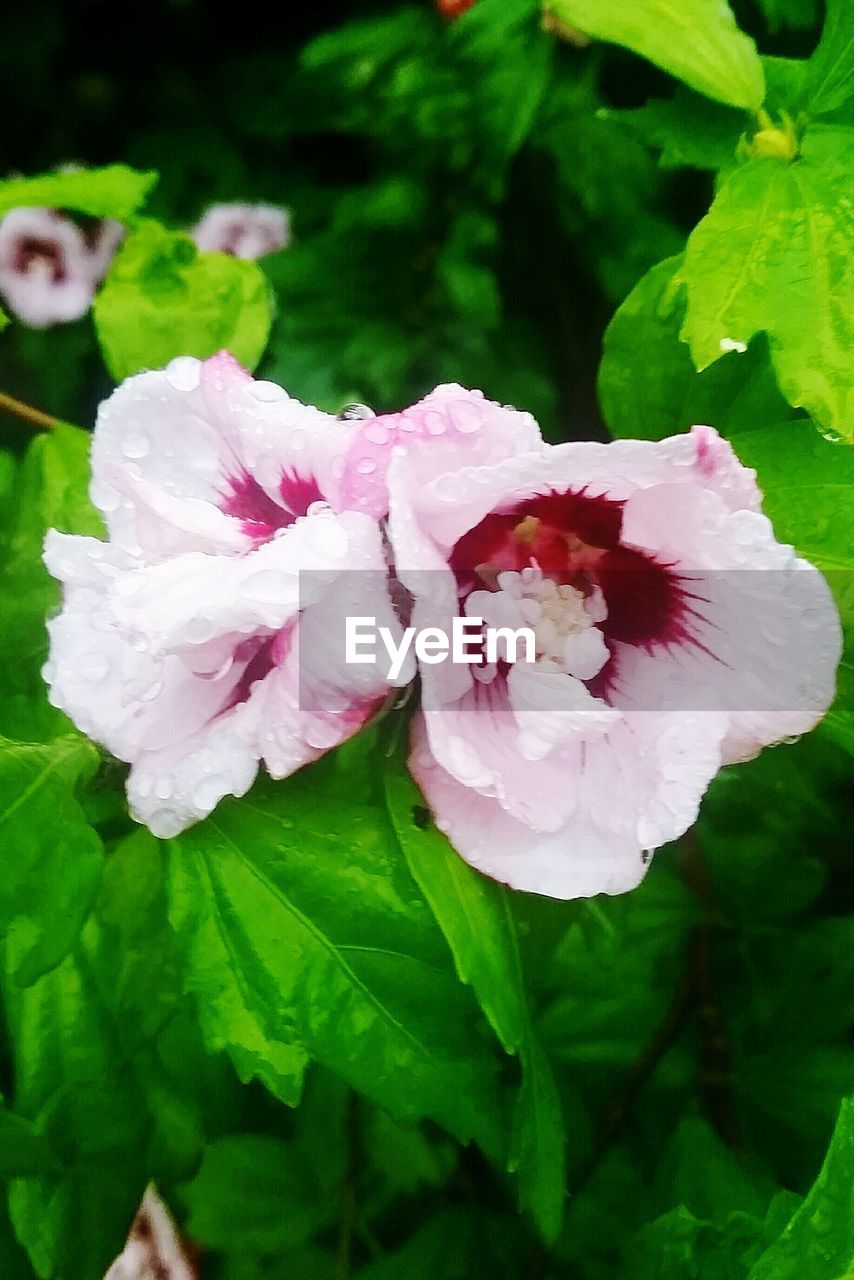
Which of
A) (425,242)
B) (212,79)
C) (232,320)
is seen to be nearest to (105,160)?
(212,79)

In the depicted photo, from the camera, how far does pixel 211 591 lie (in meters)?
0.39

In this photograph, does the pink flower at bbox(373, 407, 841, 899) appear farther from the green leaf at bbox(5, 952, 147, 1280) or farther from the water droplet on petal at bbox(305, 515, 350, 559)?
the green leaf at bbox(5, 952, 147, 1280)

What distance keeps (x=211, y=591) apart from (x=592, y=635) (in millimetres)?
171

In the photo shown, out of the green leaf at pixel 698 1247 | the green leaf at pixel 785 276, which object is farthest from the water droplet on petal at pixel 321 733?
the green leaf at pixel 698 1247

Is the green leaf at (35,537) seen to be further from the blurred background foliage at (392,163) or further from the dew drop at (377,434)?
the blurred background foliage at (392,163)

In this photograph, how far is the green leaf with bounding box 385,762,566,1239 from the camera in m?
0.44

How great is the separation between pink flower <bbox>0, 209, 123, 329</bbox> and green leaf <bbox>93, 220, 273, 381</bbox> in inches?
39.8

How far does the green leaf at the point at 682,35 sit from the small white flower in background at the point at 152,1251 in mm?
703

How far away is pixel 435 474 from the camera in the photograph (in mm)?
404

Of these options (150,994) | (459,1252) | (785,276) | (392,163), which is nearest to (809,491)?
(785,276)

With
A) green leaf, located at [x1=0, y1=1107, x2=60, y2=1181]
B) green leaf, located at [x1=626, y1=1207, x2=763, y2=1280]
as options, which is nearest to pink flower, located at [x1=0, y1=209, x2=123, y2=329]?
green leaf, located at [x1=0, y1=1107, x2=60, y2=1181]

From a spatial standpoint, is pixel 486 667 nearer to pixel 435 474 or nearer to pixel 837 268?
pixel 435 474

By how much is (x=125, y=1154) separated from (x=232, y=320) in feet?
1.66

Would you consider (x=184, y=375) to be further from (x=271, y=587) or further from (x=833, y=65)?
(x=833, y=65)
